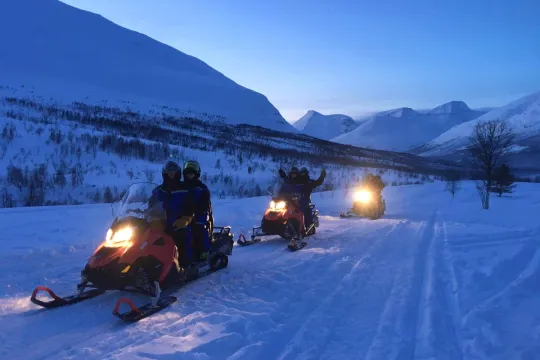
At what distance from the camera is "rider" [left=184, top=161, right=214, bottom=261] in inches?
278

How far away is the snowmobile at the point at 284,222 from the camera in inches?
404

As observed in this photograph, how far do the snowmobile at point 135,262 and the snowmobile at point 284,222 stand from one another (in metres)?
3.70

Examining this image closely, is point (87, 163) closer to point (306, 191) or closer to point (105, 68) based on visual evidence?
point (306, 191)

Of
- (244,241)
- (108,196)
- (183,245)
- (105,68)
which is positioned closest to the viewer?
(183,245)

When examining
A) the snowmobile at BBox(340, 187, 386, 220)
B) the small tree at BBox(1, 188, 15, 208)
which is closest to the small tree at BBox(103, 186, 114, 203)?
the small tree at BBox(1, 188, 15, 208)

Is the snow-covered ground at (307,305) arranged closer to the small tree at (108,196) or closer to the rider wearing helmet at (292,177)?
the rider wearing helmet at (292,177)

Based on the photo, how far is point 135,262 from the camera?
18.2 ft

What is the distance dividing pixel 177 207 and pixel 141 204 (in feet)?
1.76

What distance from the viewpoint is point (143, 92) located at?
217 ft

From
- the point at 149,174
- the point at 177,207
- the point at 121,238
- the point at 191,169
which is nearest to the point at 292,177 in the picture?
the point at 191,169

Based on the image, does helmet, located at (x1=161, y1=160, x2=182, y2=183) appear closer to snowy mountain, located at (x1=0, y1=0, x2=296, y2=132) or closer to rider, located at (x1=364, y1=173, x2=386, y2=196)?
rider, located at (x1=364, y1=173, x2=386, y2=196)

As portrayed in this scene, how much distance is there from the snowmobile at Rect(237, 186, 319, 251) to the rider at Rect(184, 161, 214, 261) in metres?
3.04

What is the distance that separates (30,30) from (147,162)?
54494 mm

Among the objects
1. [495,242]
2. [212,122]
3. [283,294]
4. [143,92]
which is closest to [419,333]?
[283,294]
